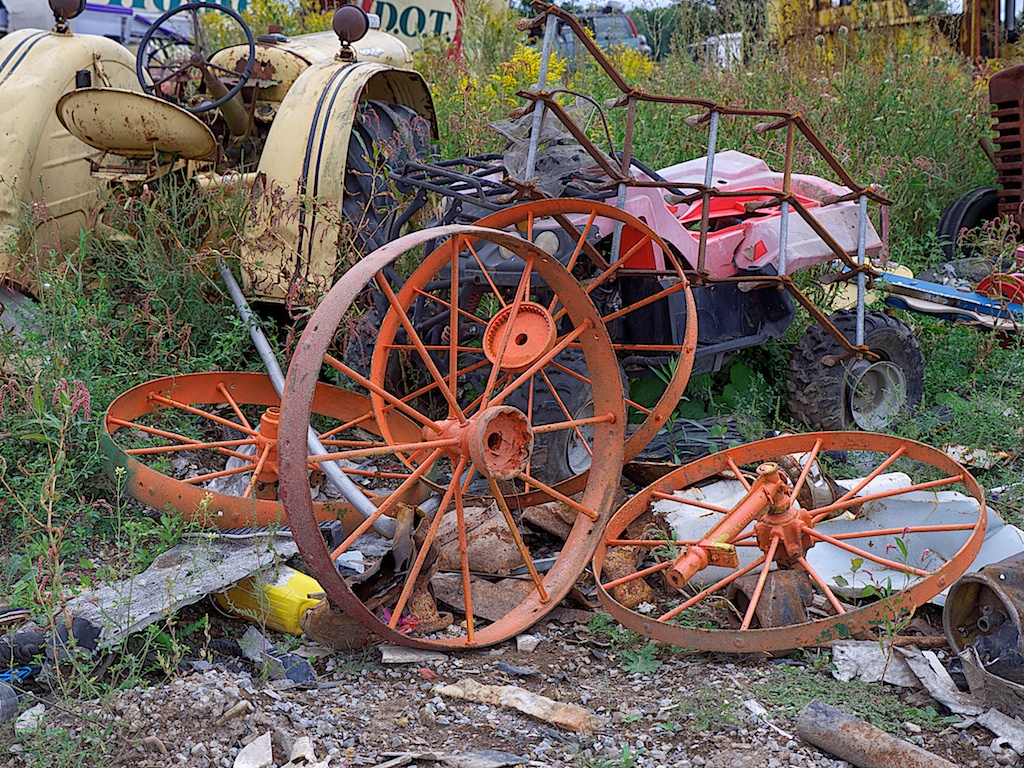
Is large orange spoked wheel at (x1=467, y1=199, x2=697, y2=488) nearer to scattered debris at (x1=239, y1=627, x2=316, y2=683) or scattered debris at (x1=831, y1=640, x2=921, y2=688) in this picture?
scattered debris at (x1=831, y1=640, x2=921, y2=688)

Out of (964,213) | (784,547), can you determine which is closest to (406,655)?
(784,547)

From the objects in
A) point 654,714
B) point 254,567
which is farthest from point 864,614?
point 254,567

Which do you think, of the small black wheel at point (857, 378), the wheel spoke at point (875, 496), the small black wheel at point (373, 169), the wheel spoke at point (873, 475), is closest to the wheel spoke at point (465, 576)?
the wheel spoke at point (875, 496)

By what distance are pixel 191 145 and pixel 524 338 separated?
1840mm

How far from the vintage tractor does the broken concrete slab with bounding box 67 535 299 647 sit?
4.75 feet

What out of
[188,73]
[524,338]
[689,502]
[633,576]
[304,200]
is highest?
[188,73]

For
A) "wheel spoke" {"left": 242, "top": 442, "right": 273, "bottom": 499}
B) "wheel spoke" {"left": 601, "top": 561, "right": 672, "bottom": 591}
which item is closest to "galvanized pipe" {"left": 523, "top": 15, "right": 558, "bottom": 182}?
"wheel spoke" {"left": 242, "top": 442, "right": 273, "bottom": 499}

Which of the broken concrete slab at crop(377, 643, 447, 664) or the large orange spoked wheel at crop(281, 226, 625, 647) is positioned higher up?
the large orange spoked wheel at crop(281, 226, 625, 647)

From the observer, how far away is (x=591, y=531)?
333 centimetres

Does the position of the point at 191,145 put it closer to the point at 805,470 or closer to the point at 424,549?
the point at 424,549

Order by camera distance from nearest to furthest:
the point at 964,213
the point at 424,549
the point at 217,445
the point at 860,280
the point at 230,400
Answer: the point at 424,549 < the point at 217,445 < the point at 230,400 < the point at 860,280 < the point at 964,213

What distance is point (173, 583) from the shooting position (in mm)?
2662

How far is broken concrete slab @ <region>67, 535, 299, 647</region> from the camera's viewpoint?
2.66 meters

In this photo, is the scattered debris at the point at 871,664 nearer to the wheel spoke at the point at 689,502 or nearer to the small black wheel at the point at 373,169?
the wheel spoke at the point at 689,502
